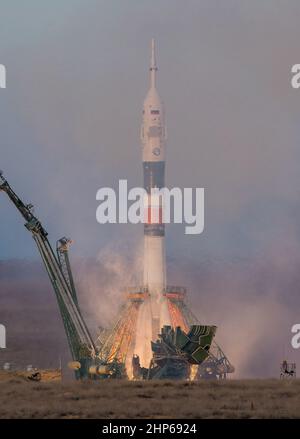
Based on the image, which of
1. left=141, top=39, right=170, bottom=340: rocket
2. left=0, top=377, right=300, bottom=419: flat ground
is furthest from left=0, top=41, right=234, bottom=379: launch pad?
left=0, top=377, right=300, bottom=419: flat ground

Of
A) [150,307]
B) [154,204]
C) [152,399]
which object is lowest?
[152,399]

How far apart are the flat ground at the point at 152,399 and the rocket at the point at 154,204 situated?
75.7 metres

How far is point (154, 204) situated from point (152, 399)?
8962 centimetres

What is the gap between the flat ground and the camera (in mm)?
84625

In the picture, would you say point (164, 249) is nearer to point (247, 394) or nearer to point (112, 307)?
point (112, 307)

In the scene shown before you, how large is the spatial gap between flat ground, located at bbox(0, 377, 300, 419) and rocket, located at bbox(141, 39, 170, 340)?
7565 cm

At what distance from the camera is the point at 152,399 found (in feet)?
301

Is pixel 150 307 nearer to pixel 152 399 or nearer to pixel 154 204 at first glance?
pixel 154 204

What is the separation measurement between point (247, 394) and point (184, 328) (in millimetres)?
89868

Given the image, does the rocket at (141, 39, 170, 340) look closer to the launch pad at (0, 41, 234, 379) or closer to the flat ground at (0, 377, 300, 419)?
the launch pad at (0, 41, 234, 379)

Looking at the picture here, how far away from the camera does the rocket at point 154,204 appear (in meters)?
179

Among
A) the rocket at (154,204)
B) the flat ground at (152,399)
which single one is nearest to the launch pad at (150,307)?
the rocket at (154,204)

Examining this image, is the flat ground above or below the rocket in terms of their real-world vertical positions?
below

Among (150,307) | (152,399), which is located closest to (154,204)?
(150,307)
